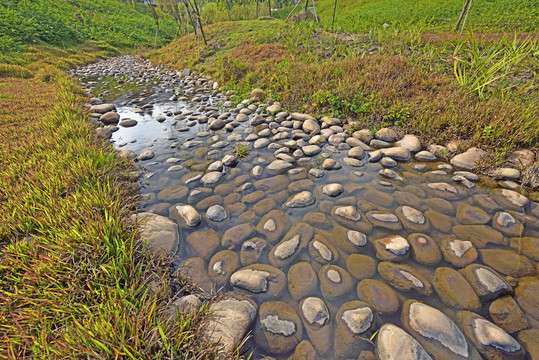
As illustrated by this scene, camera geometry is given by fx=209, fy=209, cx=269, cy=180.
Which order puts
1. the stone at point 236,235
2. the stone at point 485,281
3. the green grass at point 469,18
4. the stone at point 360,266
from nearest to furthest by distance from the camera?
the stone at point 485,281, the stone at point 360,266, the stone at point 236,235, the green grass at point 469,18

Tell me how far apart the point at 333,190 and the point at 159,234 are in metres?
2.43

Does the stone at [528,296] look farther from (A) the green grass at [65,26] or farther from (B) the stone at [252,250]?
(A) the green grass at [65,26]

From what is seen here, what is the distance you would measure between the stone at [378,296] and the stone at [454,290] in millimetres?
460

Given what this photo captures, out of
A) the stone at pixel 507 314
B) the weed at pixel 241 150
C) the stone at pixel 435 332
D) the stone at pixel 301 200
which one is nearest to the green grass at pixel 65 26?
the weed at pixel 241 150

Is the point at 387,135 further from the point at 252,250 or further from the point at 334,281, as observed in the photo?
the point at 252,250

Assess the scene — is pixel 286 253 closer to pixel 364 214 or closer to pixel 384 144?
pixel 364 214

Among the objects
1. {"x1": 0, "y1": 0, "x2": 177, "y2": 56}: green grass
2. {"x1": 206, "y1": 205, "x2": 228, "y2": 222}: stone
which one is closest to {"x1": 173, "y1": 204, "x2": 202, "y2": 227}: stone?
{"x1": 206, "y1": 205, "x2": 228, "y2": 222}: stone

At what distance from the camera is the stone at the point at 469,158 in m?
3.53

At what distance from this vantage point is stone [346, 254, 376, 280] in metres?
2.14

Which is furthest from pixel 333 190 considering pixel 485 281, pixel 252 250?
pixel 485 281

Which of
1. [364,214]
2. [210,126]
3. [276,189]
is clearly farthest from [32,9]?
[364,214]

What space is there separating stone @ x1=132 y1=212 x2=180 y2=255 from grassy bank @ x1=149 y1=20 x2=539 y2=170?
4.40 meters

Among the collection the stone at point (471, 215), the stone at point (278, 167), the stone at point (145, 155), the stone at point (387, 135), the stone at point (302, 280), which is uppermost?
the stone at point (387, 135)

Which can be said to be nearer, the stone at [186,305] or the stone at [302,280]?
the stone at [186,305]
